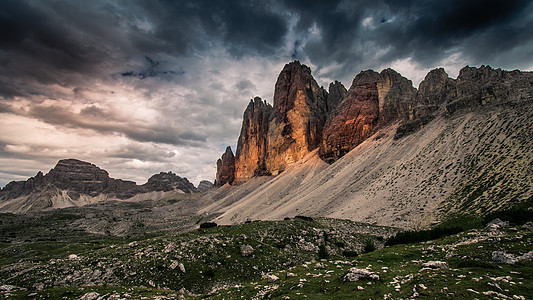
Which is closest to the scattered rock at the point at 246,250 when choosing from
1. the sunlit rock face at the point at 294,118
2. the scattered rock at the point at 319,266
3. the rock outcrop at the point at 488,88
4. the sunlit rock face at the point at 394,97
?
the scattered rock at the point at 319,266

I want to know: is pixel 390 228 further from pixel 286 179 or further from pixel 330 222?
pixel 286 179

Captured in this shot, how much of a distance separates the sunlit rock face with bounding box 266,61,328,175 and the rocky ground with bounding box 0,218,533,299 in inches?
4362

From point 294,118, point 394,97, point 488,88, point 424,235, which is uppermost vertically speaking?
point 294,118

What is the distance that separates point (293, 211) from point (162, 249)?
4818 cm

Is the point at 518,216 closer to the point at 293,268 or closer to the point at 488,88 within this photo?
the point at 293,268

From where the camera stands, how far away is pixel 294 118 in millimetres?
153500

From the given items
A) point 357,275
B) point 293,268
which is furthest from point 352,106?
point 357,275

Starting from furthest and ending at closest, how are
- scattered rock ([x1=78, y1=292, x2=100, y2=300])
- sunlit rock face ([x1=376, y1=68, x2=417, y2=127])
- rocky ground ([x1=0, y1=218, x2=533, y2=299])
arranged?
sunlit rock face ([x1=376, y1=68, x2=417, y2=127]) < scattered rock ([x1=78, y1=292, x2=100, y2=300]) < rocky ground ([x1=0, y1=218, x2=533, y2=299])

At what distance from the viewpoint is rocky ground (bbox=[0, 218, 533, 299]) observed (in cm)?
1017

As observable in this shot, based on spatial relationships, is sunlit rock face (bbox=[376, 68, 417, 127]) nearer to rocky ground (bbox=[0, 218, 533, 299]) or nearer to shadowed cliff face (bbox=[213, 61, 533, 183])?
shadowed cliff face (bbox=[213, 61, 533, 183])

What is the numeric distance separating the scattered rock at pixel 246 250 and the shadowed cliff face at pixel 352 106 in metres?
66.9

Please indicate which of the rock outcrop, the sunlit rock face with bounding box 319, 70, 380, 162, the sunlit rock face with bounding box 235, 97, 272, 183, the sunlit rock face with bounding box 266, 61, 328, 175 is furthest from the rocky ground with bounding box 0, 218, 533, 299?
the sunlit rock face with bounding box 235, 97, 272, 183

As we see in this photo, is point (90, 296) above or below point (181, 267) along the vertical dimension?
above

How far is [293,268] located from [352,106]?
11173 centimetres
